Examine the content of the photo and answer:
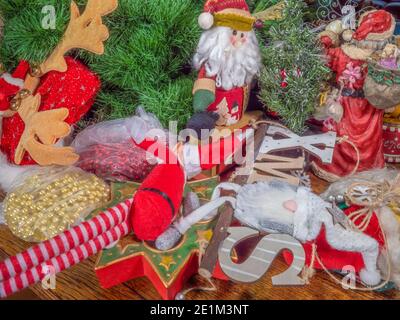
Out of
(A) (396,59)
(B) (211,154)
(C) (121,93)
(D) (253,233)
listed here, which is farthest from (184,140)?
(A) (396,59)

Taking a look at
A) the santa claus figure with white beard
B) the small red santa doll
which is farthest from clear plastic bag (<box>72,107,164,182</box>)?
the small red santa doll

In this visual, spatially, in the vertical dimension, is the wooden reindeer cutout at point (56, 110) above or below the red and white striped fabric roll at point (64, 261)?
above

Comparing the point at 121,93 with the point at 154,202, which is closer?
the point at 154,202

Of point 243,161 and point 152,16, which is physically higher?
point 152,16

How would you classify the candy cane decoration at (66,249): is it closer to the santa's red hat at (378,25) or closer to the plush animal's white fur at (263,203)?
the plush animal's white fur at (263,203)

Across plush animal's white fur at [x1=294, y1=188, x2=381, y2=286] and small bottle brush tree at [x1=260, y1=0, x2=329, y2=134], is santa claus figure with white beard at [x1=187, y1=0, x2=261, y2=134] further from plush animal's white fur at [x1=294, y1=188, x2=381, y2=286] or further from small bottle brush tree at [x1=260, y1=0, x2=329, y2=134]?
plush animal's white fur at [x1=294, y1=188, x2=381, y2=286]

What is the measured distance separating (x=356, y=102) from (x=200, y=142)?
0.41 meters

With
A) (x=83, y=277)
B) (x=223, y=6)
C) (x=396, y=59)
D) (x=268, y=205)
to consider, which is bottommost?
(x=83, y=277)

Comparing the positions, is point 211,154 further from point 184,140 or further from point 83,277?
point 83,277

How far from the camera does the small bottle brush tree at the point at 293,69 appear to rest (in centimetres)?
104

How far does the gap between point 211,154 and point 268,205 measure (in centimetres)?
26

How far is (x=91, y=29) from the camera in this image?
0.98m

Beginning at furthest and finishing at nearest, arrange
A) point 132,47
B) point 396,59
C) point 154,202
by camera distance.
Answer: point 132,47
point 396,59
point 154,202

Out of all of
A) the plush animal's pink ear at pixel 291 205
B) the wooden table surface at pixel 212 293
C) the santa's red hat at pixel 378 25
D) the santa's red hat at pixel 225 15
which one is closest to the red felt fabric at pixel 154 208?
the wooden table surface at pixel 212 293
